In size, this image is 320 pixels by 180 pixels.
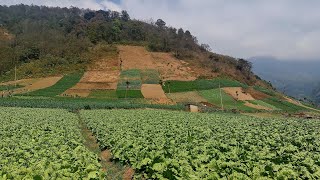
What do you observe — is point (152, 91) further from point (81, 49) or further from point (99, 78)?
point (81, 49)

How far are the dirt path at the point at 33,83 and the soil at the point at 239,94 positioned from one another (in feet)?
143

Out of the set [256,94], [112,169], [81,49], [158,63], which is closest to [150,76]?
[158,63]

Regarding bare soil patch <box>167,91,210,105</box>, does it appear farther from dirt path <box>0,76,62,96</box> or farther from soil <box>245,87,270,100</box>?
dirt path <box>0,76,62,96</box>

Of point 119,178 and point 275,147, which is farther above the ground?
point 275,147

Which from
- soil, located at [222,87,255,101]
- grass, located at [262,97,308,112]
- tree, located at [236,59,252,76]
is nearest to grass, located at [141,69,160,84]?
soil, located at [222,87,255,101]

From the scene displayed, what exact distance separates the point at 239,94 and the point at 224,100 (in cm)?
710

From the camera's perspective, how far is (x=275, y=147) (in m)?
18.1

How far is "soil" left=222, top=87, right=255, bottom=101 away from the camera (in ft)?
297

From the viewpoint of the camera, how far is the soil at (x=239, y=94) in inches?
3558

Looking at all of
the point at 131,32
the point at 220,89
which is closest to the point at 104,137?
the point at 220,89

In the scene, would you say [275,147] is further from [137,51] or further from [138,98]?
[137,51]

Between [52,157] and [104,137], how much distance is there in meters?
10.5

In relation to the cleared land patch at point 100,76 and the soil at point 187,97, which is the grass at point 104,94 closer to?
the cleared land patch at point 100,76

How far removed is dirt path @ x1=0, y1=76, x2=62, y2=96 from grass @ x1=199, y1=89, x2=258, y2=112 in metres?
37.4
